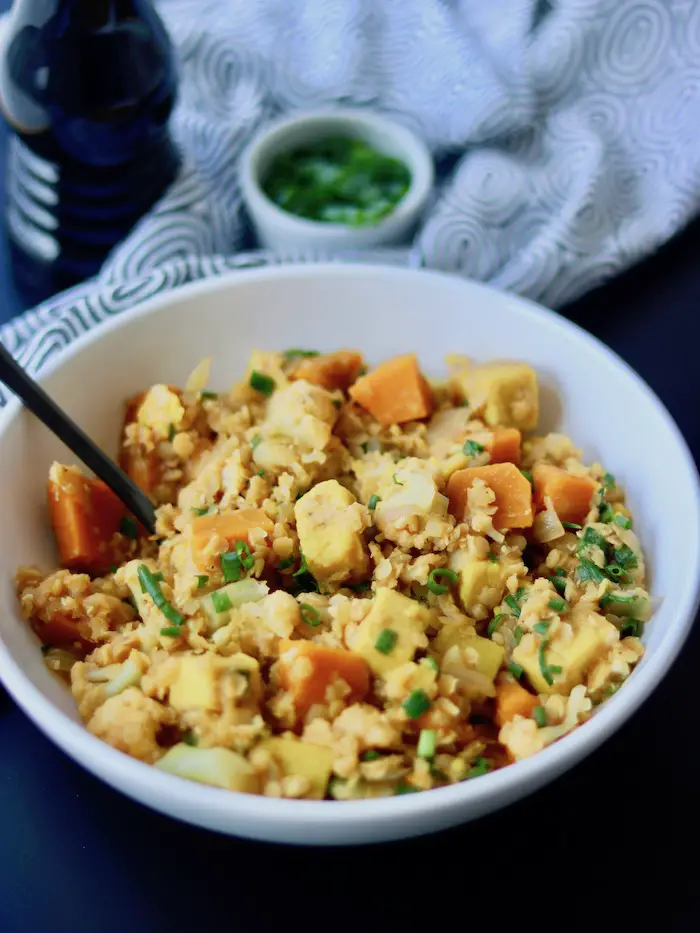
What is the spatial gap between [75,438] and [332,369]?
0.51 metres

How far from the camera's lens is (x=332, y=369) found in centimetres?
186

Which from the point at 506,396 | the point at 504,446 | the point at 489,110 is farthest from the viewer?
the point at 489,110

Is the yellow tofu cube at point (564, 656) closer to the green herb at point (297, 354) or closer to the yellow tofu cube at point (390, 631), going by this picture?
the yellow tofu cube at point (390, 631)

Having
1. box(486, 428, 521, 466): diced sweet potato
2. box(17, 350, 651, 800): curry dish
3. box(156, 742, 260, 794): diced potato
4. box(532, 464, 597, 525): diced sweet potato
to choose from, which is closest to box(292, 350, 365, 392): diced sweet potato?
box(17, 350, 651, 800): curry dish

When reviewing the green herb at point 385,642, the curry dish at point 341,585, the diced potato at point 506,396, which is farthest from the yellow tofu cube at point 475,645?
the diced potato at point 506,396

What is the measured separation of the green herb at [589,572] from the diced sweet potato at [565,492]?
0.37ft

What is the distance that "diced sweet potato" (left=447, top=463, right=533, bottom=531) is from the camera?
158cm

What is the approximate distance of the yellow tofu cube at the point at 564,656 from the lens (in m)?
1.40

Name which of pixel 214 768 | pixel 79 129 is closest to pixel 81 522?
pixel 214 768

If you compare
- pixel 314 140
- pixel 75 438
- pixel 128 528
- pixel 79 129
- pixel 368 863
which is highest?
pixel 79 129

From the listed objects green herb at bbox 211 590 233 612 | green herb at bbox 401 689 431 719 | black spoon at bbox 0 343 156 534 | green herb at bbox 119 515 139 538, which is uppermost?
black spoon at bbox 0 343 156 534

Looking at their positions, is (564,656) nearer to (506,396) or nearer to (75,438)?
(506,396)

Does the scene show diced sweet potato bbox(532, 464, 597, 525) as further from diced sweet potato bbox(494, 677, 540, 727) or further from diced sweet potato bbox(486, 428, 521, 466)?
diced sweet potato bbox(494, 677, 540, 727)

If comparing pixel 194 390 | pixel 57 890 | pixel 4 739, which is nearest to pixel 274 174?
pixel 194 390
